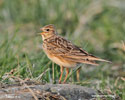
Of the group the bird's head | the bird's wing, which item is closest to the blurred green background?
the bird's head

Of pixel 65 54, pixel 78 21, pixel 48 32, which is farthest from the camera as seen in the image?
pixel 78 21

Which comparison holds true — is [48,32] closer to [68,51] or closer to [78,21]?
[68,51]

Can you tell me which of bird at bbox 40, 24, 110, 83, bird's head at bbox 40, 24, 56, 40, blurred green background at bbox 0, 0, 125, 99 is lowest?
bird at bbox 40, 24, 110, 83

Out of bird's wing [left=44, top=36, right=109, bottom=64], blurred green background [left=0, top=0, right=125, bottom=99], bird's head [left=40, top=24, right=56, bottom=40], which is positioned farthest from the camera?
blurred green background [left=0, top=0, right=125, bottom=99]

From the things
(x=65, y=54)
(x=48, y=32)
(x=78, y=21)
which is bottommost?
(x=65, y=54)

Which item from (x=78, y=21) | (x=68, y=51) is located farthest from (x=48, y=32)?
(x=78, y=21)

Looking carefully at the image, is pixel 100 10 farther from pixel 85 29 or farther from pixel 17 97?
pixel 17 97

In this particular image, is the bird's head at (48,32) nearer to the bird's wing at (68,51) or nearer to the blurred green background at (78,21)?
the bird's wing at (68,51)

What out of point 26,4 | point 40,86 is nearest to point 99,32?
point 26,4

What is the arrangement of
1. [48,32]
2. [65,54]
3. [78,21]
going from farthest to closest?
[78,21], [48,32], [65,54]

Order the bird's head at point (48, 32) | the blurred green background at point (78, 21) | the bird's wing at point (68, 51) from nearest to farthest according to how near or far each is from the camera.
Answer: the bird's wing at point (68, 51) < the bird's head at point (48, 32) < the blurred green background at point (78, 21)

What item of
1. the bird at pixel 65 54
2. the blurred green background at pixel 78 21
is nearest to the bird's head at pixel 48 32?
the bird at pixel 65 54

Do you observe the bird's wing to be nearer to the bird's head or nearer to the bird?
the bird

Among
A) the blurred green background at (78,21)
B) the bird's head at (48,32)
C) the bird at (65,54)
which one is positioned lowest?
the bird at (65,54)
